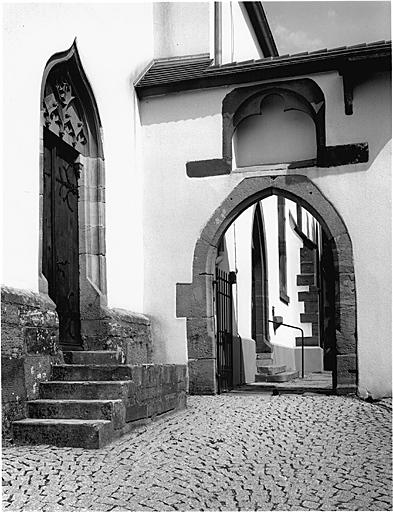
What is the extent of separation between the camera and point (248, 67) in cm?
984

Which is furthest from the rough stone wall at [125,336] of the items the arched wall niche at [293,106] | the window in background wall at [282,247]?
the window in background wall at [282,247]

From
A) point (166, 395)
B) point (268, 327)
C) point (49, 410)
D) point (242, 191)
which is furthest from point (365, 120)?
point (268, 327)

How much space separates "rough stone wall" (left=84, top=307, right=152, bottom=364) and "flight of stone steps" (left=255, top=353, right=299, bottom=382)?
494cm

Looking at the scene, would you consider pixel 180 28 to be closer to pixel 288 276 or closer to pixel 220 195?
pixel 220 195

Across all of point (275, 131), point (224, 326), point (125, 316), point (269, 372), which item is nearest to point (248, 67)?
point (275, 131)

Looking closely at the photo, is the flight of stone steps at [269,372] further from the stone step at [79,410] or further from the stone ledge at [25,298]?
the stone step at [79,410]

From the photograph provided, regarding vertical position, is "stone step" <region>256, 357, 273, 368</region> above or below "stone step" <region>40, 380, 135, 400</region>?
below

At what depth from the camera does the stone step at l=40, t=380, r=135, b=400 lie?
21.2 ft

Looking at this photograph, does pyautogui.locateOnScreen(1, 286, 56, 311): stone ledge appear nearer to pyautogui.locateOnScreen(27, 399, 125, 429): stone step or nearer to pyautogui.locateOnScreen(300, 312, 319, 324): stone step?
pyautogui.locateOnScreen(27, 399, 125, 429): stone step

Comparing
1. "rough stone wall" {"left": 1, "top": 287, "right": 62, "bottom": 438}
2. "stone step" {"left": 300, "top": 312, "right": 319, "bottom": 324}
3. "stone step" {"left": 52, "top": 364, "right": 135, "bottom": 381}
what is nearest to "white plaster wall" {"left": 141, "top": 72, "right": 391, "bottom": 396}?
"stone step" {"left": 52, "top": 364, "right": 135, "bottom": 381}

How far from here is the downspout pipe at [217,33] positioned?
11.1m

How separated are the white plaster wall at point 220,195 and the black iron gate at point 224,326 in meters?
0.80

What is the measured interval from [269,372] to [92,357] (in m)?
7.39

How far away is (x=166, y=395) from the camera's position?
7.53 metres
